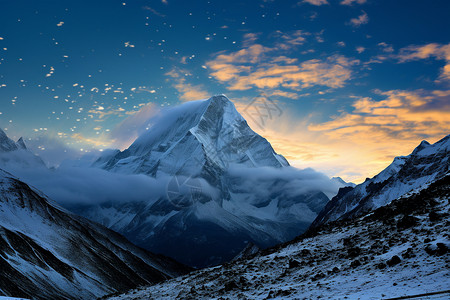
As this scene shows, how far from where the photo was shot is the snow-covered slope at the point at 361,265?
1639cm

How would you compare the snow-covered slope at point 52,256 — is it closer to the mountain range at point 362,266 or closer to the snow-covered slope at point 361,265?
the mountain range at point 362,266

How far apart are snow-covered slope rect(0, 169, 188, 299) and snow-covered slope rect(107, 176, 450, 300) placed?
3090 inches

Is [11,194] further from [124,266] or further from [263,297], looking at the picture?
[263,297]

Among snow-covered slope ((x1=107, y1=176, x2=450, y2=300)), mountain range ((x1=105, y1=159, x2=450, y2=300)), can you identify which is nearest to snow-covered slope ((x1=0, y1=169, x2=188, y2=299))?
mountain range ((x1=105, y1=159, x2=450, y2=300))

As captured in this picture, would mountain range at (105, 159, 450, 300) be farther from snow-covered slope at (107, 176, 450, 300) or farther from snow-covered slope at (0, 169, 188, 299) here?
snow-covered slope at (0, 169, 188, 299)

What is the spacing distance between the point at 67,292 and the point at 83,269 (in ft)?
84.1

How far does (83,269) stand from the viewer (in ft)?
444

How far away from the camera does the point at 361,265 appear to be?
20188mm

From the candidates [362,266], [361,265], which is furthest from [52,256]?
[362,266]

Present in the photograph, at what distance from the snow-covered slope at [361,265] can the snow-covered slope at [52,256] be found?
258 ft

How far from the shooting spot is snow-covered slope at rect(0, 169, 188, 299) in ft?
330

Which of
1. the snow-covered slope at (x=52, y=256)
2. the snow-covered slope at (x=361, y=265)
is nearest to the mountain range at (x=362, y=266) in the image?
the snow-covered slope at (x=361, y=265)

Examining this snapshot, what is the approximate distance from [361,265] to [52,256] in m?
129

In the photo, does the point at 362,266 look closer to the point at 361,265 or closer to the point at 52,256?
the point at 361,265
